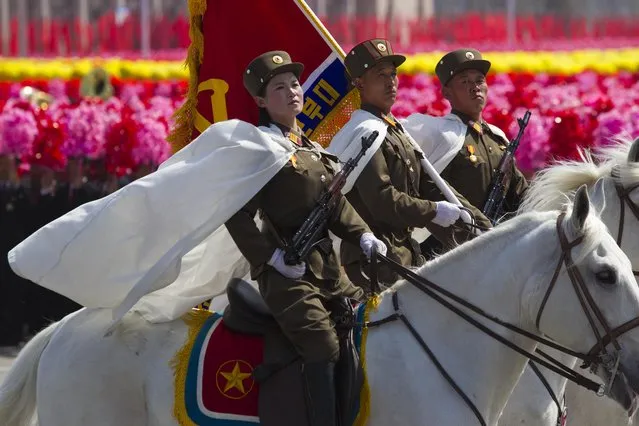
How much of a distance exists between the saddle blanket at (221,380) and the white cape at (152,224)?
35cm

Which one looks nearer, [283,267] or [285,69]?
[283,267]

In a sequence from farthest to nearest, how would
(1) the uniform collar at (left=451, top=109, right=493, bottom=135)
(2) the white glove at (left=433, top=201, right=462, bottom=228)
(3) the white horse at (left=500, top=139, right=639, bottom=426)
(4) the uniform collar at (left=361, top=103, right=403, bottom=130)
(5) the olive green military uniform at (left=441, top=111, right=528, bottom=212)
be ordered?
(1) the uniform collar at (left=451, top=109, right=493, bottom=135), (5) the olive green military uniform at (left=441, top=111, right=528, bottom=212), (4) the uniform collar at (left=361, top=103, right=403, bottom=130), (3) the white horse at (left=500, top=139, right=639, bottom=426), (2) the white glove at (left=433, top=201, right=462, bottom=228)

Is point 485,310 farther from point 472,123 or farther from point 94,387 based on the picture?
point 472,123

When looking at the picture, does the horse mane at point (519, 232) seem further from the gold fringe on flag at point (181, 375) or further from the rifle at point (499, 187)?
the rifle at point (499, 187)

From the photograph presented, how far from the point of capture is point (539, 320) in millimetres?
6277

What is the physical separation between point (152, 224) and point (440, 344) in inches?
51.0

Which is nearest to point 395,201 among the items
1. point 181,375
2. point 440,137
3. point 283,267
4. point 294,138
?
point 294,138

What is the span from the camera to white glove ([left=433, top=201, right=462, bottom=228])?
7.41 metres

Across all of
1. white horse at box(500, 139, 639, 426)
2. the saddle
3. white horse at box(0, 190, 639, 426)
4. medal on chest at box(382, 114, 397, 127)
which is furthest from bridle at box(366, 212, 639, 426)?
medal on chest at box(382, 114, 397, 127)

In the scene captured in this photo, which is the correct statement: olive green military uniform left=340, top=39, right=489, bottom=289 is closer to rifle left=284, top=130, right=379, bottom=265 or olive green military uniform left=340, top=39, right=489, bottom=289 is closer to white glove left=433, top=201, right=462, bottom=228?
white glove left=433, top=201, right=462, bottom=228

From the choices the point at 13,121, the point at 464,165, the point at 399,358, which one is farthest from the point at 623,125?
the point at 399,358

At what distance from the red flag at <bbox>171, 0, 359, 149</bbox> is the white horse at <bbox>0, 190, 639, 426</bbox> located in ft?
6.25

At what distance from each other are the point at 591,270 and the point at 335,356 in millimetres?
1102

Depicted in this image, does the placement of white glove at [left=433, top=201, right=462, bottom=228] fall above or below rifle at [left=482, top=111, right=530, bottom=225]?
above
